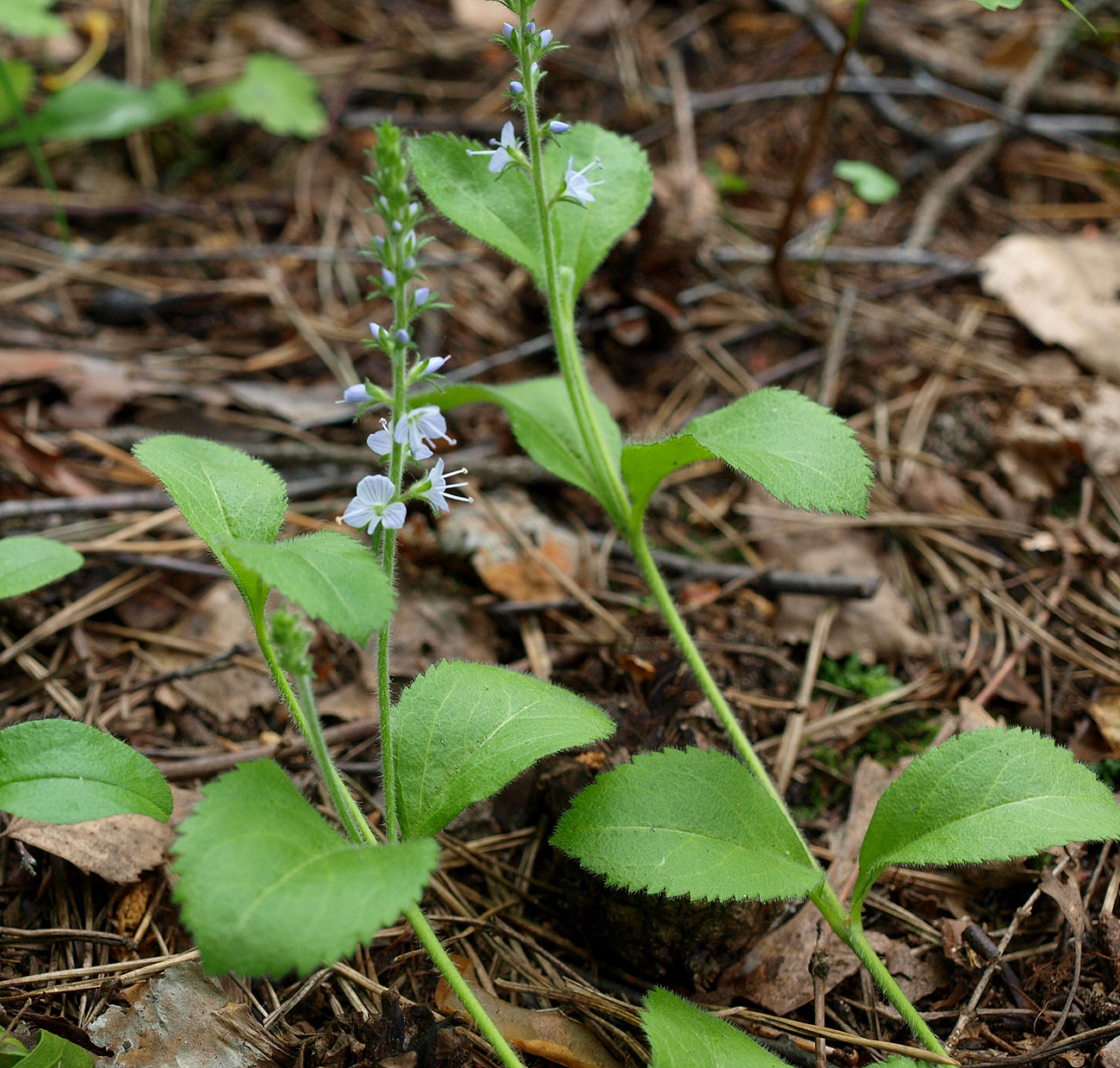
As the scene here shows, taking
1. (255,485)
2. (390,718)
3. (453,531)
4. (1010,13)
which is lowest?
(453,531)

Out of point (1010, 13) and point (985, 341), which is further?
point (1010, 13)

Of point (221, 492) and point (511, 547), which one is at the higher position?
point (221, 492)

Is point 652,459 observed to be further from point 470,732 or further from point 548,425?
point 470,732

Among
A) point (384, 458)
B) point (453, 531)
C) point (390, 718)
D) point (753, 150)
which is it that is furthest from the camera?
point (753, 150)

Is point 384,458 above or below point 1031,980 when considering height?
above

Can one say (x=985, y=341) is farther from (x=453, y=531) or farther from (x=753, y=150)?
(x=453, y=531)

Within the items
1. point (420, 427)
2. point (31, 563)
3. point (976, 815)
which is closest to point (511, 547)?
point (420, 427)

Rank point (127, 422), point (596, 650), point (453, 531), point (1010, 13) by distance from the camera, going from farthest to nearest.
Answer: point (1010, 13)
point (127, 422)
point (453, 531)
point (596, 650)

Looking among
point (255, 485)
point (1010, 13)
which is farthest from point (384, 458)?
point (1010, 13)
